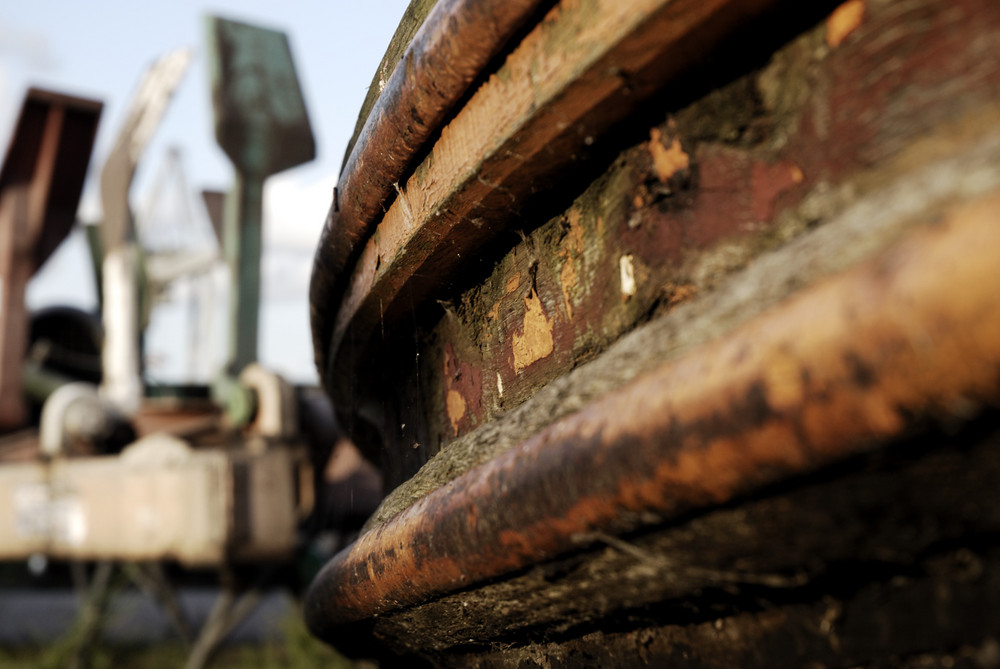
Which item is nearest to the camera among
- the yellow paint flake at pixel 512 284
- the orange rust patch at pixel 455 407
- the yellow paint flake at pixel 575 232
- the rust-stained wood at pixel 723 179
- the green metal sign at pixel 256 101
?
the rust-stained wood at pixel 723 179

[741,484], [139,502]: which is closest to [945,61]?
[741,484]

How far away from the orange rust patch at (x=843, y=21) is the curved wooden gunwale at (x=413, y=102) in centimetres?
28

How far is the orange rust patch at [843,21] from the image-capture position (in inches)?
27.0

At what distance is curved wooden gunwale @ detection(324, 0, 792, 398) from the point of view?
749 millimetres

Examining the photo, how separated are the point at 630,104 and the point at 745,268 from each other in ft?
0.66

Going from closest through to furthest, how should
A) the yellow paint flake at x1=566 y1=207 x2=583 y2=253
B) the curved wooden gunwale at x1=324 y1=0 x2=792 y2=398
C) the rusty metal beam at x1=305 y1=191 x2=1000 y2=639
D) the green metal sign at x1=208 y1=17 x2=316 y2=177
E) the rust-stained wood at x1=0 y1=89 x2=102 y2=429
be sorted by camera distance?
the rusty metal beam at x1=305 y1=191 x2=1000 y2=639 → the curved wooden gunwale at x1=324 y1=0 x2=792 y2=398 → the yellow paint flake at x1=566 y1=207 x2=583 y2=253 → the green metal sign at x1=208 y1=17 x2=316 y2=177 → the rust-stained wood at x1=0 y1=89 x2=102 y2=429

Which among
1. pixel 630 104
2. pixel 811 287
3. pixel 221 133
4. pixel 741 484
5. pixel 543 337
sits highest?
pixel 221 133

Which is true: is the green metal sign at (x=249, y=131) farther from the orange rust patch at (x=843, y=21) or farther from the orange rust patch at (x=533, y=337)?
the orange rust patch at (x=843, y=21)

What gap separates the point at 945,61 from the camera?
63 cm

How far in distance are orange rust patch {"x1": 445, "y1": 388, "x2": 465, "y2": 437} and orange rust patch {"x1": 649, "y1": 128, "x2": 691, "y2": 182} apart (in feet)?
1.85

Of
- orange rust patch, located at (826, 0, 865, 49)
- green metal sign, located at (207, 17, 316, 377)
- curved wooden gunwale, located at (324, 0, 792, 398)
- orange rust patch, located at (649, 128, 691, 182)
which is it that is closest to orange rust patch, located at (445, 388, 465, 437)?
curved wooden gunwale, located at (324, 0, 792, 398)

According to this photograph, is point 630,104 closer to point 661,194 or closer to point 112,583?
point 661,194

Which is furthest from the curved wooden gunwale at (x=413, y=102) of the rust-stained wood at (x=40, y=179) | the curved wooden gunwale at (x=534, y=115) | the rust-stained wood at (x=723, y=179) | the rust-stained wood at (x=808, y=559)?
the rust-stained wood at (x=40, y=179)

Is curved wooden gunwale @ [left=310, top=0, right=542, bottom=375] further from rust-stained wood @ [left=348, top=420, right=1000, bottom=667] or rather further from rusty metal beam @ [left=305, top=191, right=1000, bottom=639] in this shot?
rust-stained wood @ [left=348, top=420, right=1000, bottom=667]
